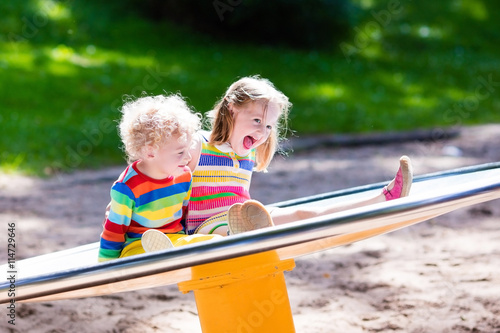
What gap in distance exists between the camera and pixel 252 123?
9.53 feet

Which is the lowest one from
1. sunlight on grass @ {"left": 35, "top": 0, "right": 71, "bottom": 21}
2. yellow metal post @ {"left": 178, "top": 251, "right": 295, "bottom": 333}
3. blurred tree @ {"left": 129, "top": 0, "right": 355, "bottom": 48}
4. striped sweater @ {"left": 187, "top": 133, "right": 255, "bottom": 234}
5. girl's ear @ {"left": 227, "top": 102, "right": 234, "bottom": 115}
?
yellow metal post @ {"left": 178, "top": 251, "right": 295, "bottom": 333}

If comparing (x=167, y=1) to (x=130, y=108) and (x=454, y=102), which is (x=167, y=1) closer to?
(x=454, y=102)

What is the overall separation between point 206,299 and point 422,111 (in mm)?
7981

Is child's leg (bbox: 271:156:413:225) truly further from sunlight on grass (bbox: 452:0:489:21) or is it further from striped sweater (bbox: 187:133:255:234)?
sunlight on grass (bbox: 452:0:489:21)

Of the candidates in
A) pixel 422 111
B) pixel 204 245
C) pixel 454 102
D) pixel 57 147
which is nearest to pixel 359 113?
pixel 422 111

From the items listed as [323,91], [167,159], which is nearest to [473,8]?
[323,91]

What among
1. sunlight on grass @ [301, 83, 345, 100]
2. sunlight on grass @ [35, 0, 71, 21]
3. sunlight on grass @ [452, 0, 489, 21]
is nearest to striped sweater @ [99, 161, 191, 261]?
sunlight on grass @ [301, 83, 345, 100]

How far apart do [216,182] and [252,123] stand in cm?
29

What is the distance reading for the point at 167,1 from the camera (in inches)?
525

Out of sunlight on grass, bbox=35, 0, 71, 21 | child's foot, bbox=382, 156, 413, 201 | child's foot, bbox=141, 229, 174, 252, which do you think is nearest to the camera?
child's foot, bbox=141, 229, 174, 252

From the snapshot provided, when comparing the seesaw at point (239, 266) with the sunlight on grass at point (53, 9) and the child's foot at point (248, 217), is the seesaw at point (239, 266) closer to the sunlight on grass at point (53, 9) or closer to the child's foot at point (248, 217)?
the child's foot at point (248, 217)

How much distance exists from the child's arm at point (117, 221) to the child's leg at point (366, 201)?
0.59 m

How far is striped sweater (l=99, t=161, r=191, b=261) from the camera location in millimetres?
2660

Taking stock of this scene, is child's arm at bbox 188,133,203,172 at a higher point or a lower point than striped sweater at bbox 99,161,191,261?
higher
